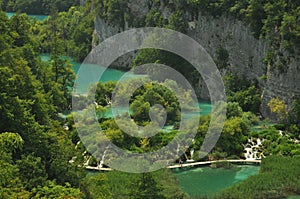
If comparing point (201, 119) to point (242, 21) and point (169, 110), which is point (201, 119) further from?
point (242, 21)

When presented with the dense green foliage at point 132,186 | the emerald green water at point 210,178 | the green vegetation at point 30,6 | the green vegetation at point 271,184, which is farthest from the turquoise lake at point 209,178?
the green vegetation at point 30,6

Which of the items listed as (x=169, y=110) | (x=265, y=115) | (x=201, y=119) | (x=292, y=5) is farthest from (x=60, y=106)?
(x=292, y=5)

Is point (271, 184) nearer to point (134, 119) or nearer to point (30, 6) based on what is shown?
point (134, 119)

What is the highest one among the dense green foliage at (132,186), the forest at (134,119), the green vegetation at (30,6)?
the green vegetation at (30,6)

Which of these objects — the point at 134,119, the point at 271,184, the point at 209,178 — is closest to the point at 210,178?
the point at 209,178

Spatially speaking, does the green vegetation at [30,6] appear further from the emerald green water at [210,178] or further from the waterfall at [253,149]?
the emerald green water at [210,178]

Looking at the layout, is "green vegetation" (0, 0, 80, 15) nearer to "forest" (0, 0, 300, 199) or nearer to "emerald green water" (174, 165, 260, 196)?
"forest" (0, 0, 300, 199)

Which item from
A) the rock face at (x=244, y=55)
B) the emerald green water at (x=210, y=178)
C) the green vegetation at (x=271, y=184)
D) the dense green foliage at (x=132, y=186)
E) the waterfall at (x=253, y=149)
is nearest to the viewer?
the dense green foliage at (x=132, y=186)
